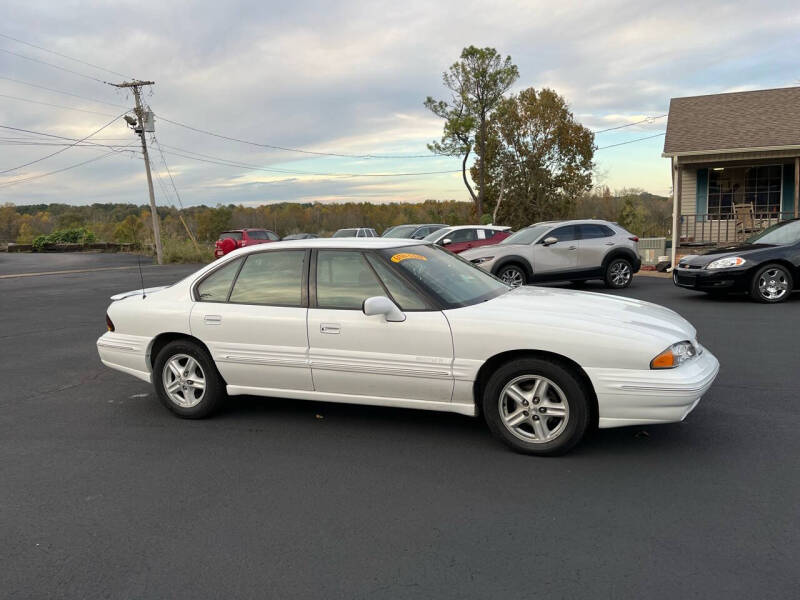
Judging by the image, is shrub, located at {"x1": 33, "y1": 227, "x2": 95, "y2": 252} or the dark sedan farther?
shrub, located at {"x1": 33, "y1": 227, "x2": 95, "y2": 252}

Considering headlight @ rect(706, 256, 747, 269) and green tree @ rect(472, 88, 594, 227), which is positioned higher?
green tree @ rect(472, 88, 594, 227)

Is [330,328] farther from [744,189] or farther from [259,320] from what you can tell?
[744,189]

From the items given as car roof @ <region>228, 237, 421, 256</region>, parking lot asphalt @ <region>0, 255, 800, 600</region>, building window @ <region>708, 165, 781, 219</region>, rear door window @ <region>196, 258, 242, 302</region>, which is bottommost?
parking lot asphalt @ <region>0, 255, 800, 600</region>

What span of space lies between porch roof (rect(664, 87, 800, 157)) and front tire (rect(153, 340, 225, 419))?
55.9 ft

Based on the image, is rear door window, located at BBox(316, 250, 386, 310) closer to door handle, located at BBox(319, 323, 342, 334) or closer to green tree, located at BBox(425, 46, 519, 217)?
door handle, located at BBox(319, 323, 342, 334)

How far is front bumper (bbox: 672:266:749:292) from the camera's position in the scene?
1052 cm

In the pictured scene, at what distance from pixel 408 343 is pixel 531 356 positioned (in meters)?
0.83

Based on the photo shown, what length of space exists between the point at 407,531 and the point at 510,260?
1045cm

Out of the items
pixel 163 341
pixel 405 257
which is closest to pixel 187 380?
pixel 163 341

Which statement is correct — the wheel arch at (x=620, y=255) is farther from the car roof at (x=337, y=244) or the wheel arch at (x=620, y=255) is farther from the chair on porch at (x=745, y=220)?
the car roof at (x=337, y=244)

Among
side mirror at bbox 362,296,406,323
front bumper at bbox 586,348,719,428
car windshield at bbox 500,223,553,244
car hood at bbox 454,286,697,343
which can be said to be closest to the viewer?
front bumper at bbox 586,348,719,428

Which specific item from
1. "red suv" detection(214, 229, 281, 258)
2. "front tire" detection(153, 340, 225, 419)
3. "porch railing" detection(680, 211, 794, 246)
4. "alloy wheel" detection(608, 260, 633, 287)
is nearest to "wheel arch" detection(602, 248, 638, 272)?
"alloy wheel" detection(608, 260, 633, 287)

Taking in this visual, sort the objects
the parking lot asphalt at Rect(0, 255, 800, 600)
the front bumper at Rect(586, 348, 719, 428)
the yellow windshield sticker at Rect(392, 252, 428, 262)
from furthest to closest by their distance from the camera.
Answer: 1. the yellow windshield sticker at Rect(392, 252, 428, 262)
2. the front bumper at Rect(586, 348, 719, 428)
3. the parking lot asphalt at Rect(0, 255, 800, 600)

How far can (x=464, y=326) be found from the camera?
13.5 feet
